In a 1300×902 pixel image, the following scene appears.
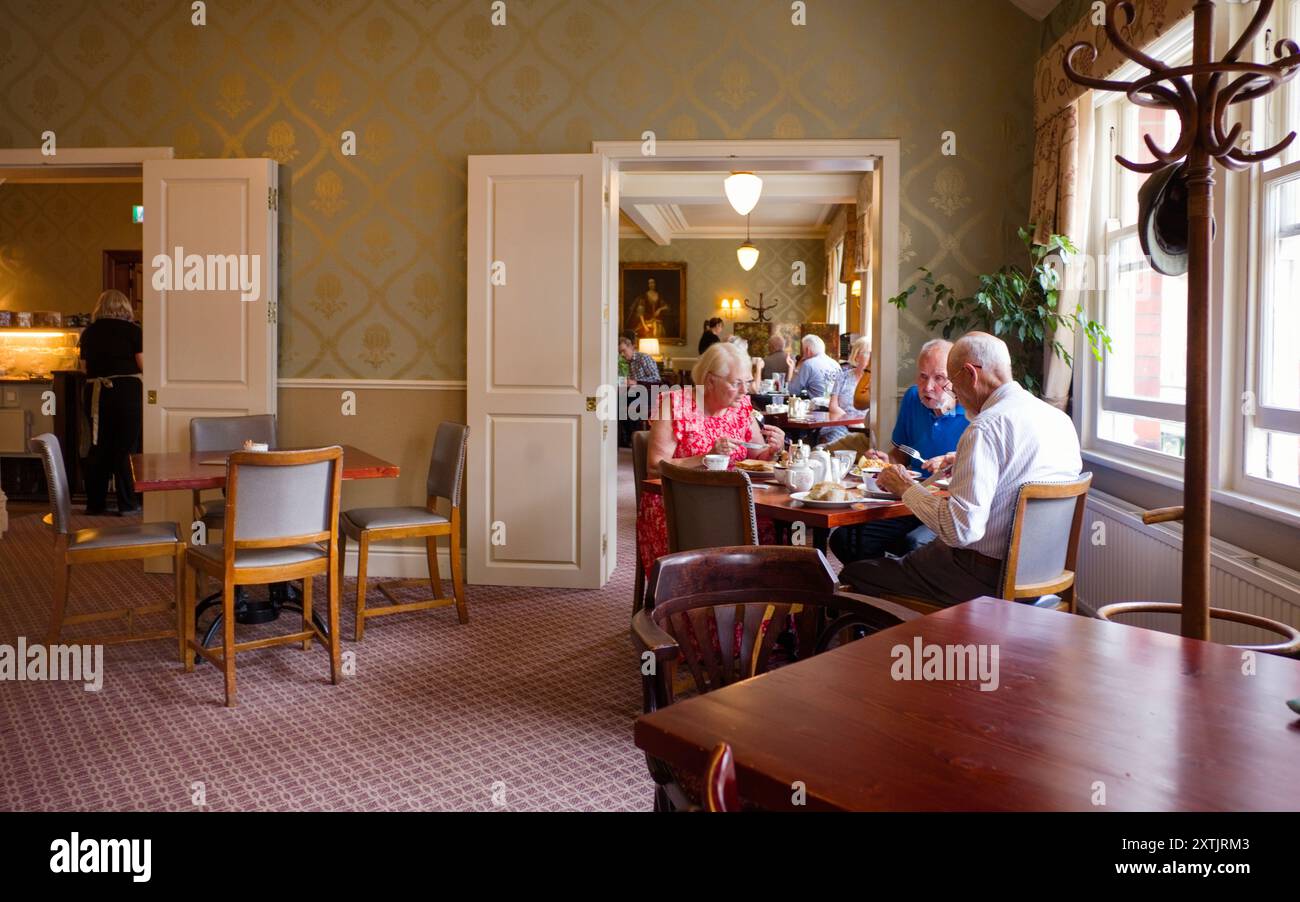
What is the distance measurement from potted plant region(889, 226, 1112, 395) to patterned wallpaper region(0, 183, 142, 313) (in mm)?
9174

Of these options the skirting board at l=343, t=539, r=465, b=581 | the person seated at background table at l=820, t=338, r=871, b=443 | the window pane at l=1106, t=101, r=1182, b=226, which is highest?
the window pane at l=1106, t=101, r=1182, b=226

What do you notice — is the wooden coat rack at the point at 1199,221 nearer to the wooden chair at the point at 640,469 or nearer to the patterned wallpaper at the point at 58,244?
the wooden chair at the point at 640,469

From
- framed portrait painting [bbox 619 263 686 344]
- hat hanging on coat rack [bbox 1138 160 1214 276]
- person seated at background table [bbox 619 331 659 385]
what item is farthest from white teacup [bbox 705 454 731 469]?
framed portrait painting [bbox 619 263 686 344]

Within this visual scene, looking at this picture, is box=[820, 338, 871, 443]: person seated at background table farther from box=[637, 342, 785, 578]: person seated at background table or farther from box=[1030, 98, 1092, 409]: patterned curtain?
box=[637, 342, 785, 578]: person seated at background table

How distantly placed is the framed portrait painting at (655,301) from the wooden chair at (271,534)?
39.4 ft

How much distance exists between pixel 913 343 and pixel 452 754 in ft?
11.5

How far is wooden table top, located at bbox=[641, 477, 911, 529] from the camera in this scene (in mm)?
3324

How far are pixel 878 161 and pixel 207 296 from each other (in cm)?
394

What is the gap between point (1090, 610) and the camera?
4594 millimetres

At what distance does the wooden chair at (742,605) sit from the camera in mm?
1898

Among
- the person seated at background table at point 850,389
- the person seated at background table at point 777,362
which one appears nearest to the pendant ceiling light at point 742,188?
the person seated at background table at point 850,389

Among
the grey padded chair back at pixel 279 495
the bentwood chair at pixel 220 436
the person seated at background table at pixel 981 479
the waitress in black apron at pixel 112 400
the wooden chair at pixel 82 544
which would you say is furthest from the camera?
the waitress in black apron at pixel 112 400
